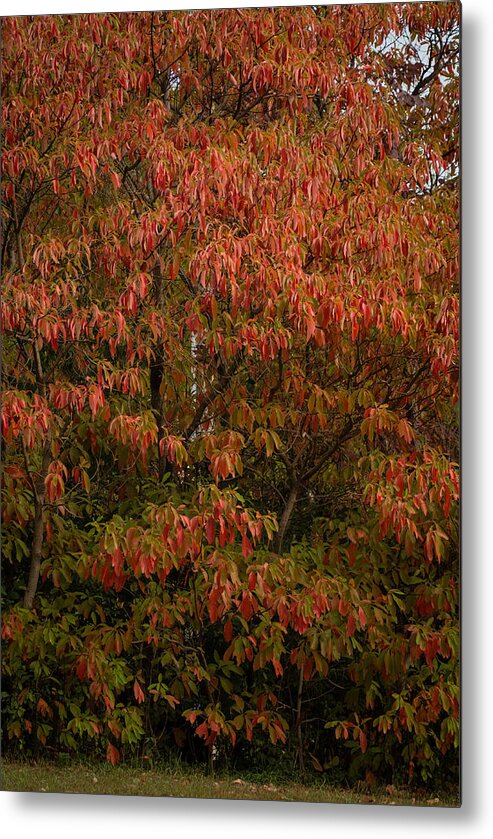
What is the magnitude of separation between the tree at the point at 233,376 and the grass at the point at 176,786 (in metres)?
0.09

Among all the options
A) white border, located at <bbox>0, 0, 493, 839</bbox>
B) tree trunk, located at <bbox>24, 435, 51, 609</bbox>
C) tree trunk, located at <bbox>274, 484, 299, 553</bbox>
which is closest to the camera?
white border, located at <bbox>0, 0, 493, 839</bbox>

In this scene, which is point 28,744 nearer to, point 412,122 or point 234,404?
point 234,404

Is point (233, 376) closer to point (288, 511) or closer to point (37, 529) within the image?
point (288, 511)

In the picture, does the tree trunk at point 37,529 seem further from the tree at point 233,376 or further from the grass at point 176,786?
the grass at point 176,786

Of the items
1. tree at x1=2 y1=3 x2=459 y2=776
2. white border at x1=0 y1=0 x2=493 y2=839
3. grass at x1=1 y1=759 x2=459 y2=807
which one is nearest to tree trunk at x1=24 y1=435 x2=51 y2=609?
tree at x1=2 y1=3 x2=459 y2=776

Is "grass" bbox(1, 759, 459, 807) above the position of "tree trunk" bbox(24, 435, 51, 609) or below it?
below

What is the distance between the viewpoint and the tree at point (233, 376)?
3129mm

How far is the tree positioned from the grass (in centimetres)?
9

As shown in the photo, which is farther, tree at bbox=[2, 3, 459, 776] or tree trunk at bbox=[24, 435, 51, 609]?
tree trunk at bbox=[24, 435, 51, 609]

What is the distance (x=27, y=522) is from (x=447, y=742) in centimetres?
145

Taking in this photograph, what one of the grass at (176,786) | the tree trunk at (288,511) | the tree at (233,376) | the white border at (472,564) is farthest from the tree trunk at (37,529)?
the white border at (472,564)

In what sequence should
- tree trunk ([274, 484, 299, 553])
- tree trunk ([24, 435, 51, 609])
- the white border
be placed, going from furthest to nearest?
tree trunk ([24, 435, 51, 609]), tree trunk ([274, 484, 299, 553]), the white border

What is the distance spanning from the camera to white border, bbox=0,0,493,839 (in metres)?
3.05

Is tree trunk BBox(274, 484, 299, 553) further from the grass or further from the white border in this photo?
the grass
